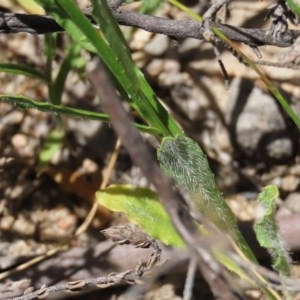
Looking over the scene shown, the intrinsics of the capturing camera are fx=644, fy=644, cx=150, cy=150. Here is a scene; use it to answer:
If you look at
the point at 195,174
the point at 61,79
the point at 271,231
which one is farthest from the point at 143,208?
the point at 61,79

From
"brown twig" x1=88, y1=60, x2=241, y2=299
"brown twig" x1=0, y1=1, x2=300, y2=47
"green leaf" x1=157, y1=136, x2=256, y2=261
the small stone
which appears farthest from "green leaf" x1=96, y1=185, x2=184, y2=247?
"brown twig" x1=88, y1=60, x2=241, y2=299

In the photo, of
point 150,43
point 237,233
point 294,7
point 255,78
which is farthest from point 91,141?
point 294,7

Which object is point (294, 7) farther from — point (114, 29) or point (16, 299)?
point (16, 299)

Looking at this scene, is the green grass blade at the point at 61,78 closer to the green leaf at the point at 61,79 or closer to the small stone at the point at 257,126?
the green leaf at the point at 61,79

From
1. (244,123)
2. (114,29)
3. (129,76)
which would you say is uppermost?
(114,29)

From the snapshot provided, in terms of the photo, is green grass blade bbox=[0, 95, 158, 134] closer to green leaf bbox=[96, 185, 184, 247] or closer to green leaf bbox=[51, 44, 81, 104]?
green leaf bbox=[96, 185, 184, 247]
